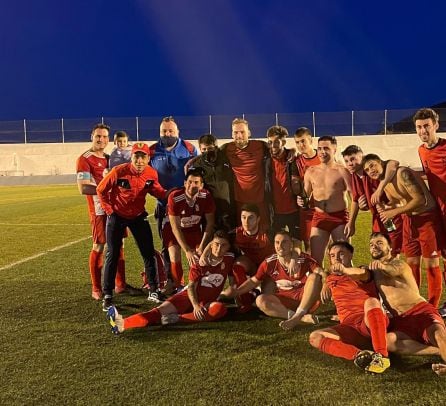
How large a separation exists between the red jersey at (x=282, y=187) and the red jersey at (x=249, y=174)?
15cm

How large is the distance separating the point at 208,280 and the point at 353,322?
1532mm

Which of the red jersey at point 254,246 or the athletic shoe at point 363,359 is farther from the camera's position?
the red jersey at point 254,246

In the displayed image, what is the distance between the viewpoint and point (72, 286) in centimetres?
584

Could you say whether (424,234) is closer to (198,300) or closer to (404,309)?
(404,309)

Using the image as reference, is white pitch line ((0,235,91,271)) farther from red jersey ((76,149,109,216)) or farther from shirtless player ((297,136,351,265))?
shirtless player ((297,136,351,265))

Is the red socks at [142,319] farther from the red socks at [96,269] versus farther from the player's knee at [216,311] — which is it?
the red socks at [96,269]

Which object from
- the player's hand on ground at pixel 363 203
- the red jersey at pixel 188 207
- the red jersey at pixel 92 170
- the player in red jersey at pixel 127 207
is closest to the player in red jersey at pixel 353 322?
the player's hand on ground at pixel 363 203

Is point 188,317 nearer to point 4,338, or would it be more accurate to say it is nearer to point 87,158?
point 4,338

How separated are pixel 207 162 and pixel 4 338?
9.02 feet

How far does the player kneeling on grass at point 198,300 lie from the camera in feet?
13.7

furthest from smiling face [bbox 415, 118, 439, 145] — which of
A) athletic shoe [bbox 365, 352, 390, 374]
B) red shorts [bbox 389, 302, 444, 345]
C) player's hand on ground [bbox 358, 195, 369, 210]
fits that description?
athletic shoe [bbox 365, 352, 390, 374]

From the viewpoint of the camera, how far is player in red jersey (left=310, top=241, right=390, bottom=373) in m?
3.18

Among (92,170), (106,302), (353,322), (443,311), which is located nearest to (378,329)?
(353,322)

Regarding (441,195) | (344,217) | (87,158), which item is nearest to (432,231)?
(441,195)
